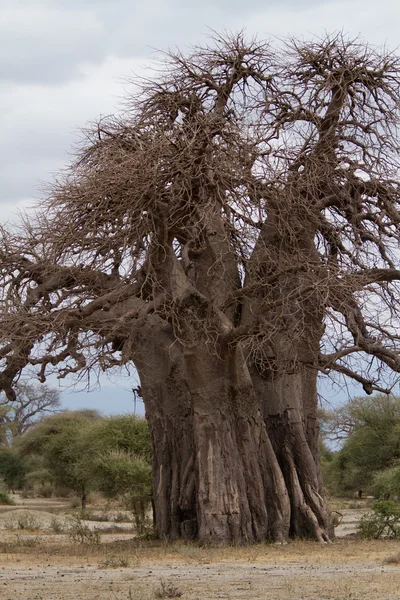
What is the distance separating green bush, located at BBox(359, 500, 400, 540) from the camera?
15.2m

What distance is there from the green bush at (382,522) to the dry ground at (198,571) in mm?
815

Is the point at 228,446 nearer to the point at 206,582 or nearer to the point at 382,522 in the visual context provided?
the point at 382,522

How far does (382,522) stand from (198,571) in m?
5.67

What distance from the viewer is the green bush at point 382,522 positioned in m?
15.2

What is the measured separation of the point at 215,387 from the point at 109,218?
9.33 feet

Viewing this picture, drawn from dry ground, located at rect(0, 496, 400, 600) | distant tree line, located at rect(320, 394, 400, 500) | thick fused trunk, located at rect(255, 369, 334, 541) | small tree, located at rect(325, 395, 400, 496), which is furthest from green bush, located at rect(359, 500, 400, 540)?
small tree, located at rect(325, 395, 400, 496)

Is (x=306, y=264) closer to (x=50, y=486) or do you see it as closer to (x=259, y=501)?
(x=259, y=501)

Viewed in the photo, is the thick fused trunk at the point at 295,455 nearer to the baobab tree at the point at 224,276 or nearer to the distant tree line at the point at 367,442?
the baobab tree at the point at 224,276

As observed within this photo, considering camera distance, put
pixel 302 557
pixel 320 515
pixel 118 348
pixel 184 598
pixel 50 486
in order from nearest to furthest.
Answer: pixel 184 598, pixel 302 557, pixel 320 515, pixel 118 348, pixel 50 486

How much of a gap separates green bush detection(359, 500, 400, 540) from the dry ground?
0.82 meters

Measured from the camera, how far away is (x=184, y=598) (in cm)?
837

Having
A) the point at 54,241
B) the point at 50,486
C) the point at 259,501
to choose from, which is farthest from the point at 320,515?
the point at 50,486

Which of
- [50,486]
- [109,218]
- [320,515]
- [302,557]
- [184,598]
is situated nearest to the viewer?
[184,598]

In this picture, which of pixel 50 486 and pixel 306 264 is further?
pixel 50 486
